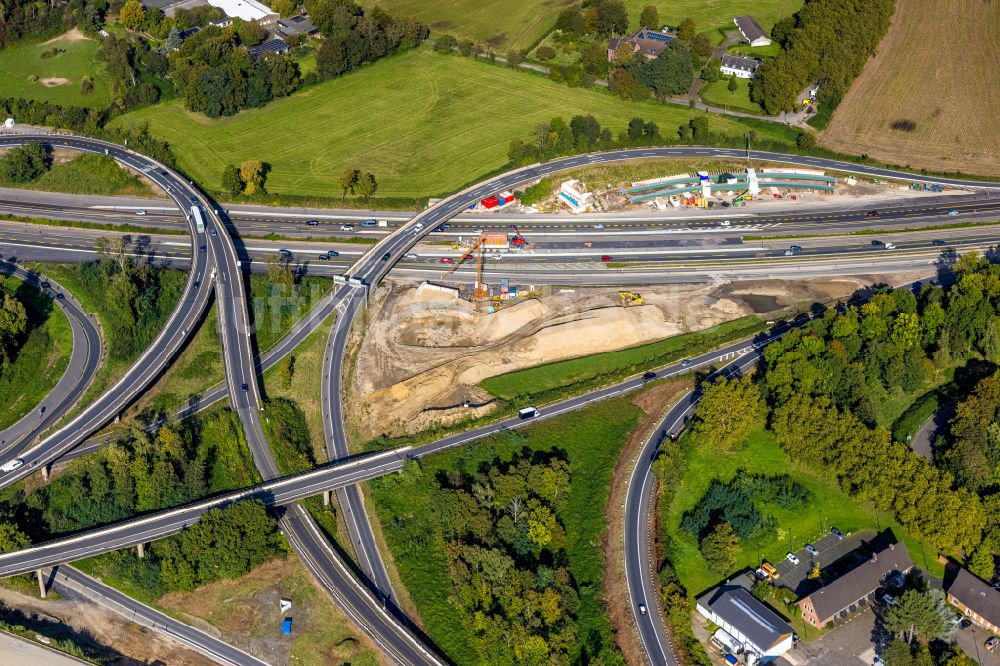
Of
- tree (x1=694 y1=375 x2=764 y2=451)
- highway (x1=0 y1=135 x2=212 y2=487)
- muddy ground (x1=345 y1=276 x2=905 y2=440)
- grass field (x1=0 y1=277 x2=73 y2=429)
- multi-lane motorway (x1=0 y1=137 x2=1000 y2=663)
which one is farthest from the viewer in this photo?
muddy ground (x1=345 y1=276 x2=905 y2=440)

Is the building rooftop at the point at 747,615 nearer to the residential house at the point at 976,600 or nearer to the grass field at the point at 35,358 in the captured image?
the residential house at the point at 976,600

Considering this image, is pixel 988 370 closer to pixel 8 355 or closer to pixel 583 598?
pixel 583 598

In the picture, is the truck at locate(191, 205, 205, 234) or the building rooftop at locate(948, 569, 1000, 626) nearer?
the building rooftop at locate(948, 569, 1000, 626)

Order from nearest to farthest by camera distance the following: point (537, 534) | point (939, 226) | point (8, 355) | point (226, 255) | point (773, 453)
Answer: point (537, 534) < point (773, 453) < point (8, 355) < point (226, 255) < point (939, 226)

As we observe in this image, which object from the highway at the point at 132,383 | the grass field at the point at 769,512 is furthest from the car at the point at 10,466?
the grass field at the point at 769,512

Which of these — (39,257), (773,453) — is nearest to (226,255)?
(39,257)

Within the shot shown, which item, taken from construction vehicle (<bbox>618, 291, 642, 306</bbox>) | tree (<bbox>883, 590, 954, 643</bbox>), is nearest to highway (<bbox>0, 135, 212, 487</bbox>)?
construction vehicle (<bbox>618, 291, 642, 306</bbox>)

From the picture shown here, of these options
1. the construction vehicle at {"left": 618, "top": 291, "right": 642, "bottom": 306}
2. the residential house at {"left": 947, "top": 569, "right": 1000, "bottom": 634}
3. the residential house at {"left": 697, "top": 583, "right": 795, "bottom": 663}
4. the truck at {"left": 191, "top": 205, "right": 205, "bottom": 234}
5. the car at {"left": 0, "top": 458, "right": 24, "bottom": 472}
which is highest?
the construction vehicle at {"left": 618, "top": 291, "right": 642, "bottom": 306}

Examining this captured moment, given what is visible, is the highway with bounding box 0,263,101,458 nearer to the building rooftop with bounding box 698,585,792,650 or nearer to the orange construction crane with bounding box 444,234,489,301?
the orange construction crane with bounding box 444,234,489,301
